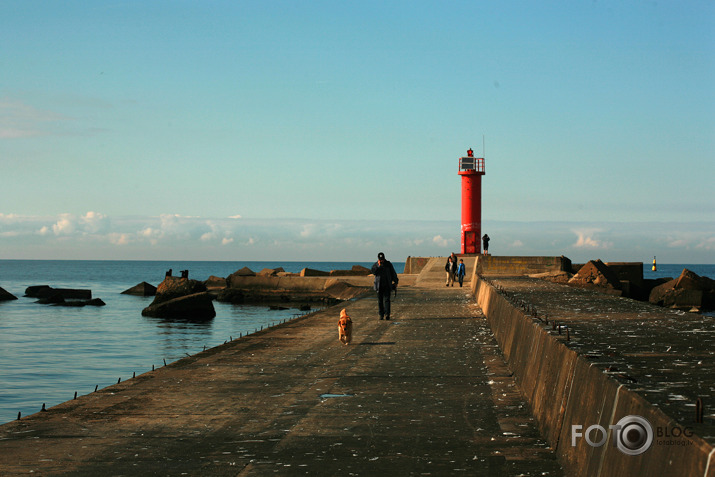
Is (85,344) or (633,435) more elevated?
(633,435)

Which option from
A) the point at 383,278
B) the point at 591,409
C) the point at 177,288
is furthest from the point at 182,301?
the point at 591,409

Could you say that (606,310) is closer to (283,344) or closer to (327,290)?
(283,344)

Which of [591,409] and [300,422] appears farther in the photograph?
[300,422]

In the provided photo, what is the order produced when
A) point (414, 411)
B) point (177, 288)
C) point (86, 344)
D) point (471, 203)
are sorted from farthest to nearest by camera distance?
point (471, 203), point (177, 288), point (86, 344), point (414, 411)

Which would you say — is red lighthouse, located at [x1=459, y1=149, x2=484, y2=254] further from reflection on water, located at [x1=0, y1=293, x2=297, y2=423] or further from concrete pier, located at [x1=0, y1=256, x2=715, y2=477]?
concrete pier, located at [x1=0, y1=256, x2=715, y2=477]

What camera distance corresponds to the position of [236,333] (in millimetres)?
28016

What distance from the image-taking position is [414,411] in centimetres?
810

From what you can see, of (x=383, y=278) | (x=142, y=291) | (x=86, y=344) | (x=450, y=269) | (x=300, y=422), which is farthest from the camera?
(x=142, y=291)

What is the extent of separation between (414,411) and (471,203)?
4294 centimetres

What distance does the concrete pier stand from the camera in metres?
5.00

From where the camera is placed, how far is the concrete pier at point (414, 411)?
16.4ft

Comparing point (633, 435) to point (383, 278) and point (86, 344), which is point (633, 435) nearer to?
point (383, 278)

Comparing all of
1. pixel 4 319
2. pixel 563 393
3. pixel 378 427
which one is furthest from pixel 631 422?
pixel 4 319

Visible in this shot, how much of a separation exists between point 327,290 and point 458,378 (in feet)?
125
